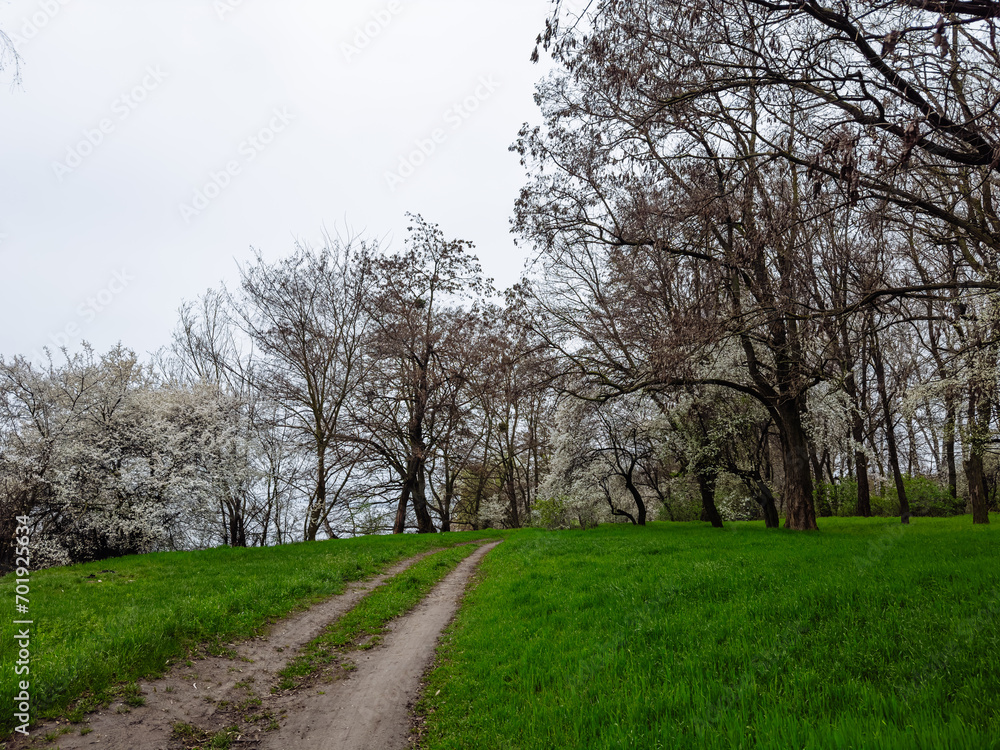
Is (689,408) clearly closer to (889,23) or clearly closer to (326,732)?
(889,23)

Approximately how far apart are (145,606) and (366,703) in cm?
496

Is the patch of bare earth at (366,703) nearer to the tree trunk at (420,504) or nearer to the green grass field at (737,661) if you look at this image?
the green grass field at (737,661)

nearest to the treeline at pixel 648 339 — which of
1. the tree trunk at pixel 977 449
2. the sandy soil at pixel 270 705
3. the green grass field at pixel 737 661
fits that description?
the tree trunk at pixel 977 449

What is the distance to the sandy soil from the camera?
4.35 m

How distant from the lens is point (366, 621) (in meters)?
8.09

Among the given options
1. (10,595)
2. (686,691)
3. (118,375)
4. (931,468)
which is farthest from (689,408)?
(931,468)

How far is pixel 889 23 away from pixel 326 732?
978 cm

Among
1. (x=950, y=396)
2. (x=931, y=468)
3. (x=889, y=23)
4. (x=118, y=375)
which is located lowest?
(x=931, y=468)

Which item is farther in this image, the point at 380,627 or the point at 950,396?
the point at 950,396

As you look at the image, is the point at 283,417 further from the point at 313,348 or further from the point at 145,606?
the point at 145,606

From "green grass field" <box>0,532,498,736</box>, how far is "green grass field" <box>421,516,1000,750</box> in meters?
3.28

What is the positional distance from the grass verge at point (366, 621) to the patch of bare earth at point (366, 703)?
1.15 feet

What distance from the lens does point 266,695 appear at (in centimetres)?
542

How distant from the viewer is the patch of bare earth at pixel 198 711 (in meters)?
4.24
